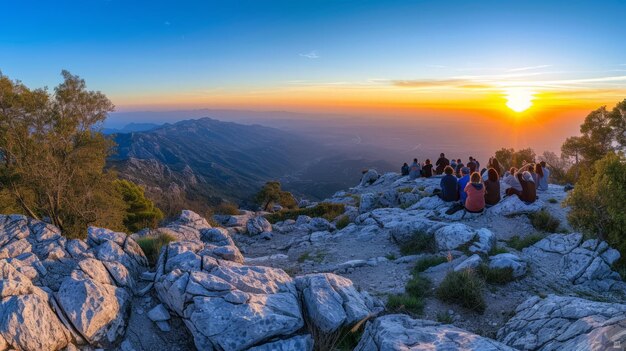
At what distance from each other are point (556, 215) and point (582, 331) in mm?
11385

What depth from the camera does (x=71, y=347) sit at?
585 cm

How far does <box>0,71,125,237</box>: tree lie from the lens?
48.2 ft

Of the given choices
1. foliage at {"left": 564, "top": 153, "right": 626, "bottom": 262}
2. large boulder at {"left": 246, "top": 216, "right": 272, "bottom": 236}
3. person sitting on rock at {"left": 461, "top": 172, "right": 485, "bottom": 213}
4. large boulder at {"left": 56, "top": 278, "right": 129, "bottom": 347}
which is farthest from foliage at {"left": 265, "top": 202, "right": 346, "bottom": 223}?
large boulder at {"left": 56, "top": 278, "right": 129, "bottom": 347}

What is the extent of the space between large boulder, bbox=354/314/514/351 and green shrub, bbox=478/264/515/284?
9.70 ft

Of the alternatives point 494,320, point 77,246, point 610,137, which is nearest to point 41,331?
point 77,246

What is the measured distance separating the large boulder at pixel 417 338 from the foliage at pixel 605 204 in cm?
732

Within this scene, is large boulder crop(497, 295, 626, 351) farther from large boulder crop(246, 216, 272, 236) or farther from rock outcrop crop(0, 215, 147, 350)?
large boulder crop(246, 216, 272, 236)

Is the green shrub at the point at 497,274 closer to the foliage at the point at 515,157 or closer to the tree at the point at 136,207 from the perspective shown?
the tree at the point at 136,207

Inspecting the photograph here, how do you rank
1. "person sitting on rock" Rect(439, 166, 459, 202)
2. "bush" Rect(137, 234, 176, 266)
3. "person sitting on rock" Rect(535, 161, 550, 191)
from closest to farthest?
1. "bush" Rect(137, 234, 176, 266)
2. "person sitting on rock" Rect(439, 166, 459, 202)
3. "person sitting on rock" Rect(535, 161, 550, 191)

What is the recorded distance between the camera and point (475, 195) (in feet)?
49.8

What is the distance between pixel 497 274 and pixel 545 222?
652 cm

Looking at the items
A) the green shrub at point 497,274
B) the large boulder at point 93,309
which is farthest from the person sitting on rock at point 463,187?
the large boulder at point 93,309

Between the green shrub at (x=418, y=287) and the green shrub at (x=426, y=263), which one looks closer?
the green shrub at (x=418, y=287)

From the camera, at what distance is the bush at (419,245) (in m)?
12.3
